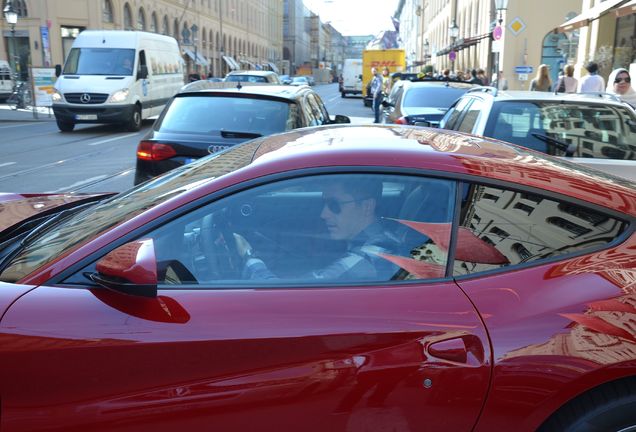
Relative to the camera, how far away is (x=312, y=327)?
6.01 ft

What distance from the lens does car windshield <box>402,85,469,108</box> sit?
1088 centimetres

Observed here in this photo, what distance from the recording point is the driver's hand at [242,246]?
2.10m

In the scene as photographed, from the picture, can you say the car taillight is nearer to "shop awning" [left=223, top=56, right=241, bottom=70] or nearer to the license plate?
the license plate

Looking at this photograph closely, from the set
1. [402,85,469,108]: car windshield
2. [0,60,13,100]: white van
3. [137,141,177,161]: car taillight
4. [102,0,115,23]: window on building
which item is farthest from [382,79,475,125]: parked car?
[102,0,115,23]: window on building

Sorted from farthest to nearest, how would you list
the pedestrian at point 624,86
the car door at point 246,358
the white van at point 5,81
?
the white van at point 5,81, the pedestrian at point 624,86, the car door at point 246,358

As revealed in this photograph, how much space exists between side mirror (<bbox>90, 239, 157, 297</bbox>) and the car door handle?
36.2 inches

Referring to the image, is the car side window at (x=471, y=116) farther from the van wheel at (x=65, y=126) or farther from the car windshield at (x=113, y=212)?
the van wheel at (x=65, y=126)

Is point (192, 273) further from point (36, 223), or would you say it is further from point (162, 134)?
point (162, 134)

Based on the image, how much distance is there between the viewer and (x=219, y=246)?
6.91ft

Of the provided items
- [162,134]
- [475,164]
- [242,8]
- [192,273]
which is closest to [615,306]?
[475,164]

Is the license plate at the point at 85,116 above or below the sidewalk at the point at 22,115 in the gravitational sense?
above

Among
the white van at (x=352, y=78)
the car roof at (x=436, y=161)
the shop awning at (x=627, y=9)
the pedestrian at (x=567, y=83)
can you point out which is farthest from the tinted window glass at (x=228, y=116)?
the white van at (x=352, y=78)

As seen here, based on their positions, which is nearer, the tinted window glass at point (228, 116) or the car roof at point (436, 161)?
the car roof at point (436, 161)

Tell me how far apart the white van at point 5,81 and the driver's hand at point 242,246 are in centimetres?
3115
